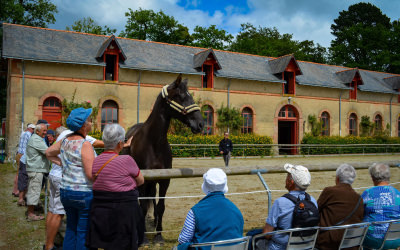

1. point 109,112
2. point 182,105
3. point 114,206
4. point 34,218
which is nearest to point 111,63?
point 109,112

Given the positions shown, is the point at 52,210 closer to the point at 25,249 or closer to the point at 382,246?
the point at 25,249

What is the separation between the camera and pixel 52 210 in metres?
4.06

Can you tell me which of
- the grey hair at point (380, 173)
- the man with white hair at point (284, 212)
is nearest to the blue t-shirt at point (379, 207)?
the grey hair at point (380, 173)

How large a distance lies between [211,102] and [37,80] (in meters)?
11.0

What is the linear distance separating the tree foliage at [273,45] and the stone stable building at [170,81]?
15967mm

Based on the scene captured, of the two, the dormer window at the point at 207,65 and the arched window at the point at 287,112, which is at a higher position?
the dormer window at the point at 207,65

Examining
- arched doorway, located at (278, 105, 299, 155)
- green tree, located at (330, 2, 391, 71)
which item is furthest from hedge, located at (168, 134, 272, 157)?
green tree, located at (330, 2, 391, 71)

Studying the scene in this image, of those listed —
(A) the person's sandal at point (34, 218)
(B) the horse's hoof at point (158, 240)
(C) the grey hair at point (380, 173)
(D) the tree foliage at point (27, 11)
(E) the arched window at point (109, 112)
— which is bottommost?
(A) the person's sandal at point (34, 218)

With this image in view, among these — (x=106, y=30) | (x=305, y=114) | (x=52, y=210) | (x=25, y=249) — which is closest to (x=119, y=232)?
(x=52, y=210)

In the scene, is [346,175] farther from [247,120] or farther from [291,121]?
[291,121]

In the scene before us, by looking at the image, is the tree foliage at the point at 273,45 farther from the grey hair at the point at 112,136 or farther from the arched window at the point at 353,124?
the grey hair at the point at 112,136

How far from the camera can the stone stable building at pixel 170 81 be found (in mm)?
17422

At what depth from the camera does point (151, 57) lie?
20938 mm

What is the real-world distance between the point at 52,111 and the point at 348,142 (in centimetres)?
2262
